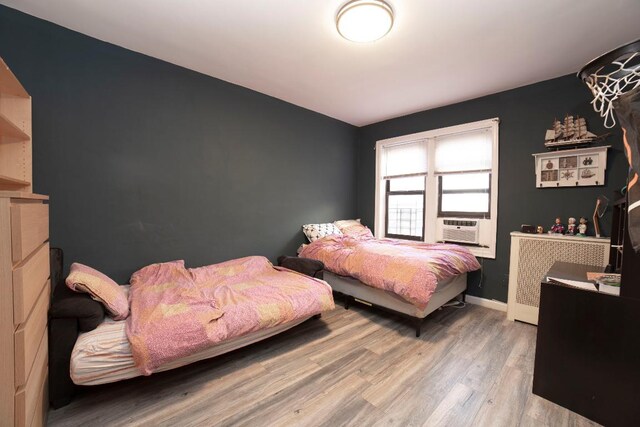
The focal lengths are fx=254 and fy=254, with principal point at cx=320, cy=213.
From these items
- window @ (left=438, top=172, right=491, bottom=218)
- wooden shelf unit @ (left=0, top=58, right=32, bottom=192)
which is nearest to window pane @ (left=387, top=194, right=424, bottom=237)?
window @ (left=438, top=172, right=491, bottom=218)

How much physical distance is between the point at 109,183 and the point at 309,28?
2.13 m

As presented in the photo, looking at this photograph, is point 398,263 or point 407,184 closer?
point 398,263

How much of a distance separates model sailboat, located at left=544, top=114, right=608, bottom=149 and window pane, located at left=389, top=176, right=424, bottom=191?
58.5 inches

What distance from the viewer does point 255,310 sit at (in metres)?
1.90

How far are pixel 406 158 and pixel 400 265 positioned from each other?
213 cm

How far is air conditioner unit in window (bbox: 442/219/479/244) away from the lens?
10.8ft

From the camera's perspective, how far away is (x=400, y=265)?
2424 millimetres

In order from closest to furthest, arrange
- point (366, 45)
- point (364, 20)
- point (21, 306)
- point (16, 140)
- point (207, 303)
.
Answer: point (21, 306), point (16, 140), point (364, 20), point (207, 303), point (366, 45)

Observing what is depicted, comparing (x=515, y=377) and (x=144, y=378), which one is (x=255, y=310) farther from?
(x=515, y=377)

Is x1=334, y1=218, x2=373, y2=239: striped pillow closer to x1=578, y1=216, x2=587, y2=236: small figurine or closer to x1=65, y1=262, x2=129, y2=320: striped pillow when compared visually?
x1=578, y1=216, x2=587, y2=236: small figurine

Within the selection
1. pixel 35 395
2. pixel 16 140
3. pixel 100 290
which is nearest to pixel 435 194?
pixel 100 290

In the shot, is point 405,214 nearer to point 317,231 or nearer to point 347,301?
point 317,231

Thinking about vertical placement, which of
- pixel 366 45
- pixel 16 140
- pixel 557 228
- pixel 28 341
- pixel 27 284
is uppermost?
pixel 366 45

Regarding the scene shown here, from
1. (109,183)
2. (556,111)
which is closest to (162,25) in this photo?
(109,183)
